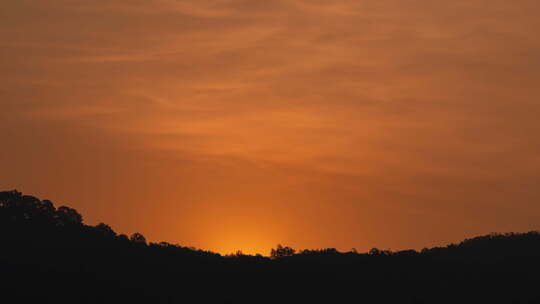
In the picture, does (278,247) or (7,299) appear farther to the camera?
(278,247)

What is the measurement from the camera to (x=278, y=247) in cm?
19575

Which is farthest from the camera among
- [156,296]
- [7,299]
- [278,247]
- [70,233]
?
[278,247]

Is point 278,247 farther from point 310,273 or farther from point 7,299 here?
point 7,299

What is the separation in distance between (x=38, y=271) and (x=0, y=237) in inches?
419

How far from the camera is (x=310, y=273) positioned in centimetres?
18212

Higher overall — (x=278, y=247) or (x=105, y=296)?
(x=278, y=247)

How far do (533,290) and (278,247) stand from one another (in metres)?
35.8

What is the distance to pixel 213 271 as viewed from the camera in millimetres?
176375

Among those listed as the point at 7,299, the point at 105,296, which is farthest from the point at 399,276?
the point at 7,299

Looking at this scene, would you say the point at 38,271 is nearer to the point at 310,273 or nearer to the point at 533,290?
the point at 310,273

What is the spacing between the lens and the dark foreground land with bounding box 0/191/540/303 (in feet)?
532

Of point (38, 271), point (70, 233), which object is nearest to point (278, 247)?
point (70, 233)

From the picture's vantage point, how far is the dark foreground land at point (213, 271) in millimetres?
162250

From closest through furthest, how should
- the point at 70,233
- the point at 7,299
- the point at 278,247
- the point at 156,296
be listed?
1. the point at 7,299
2. the point at 156,296
3. the point at 70,233
4. the point at 278,247
